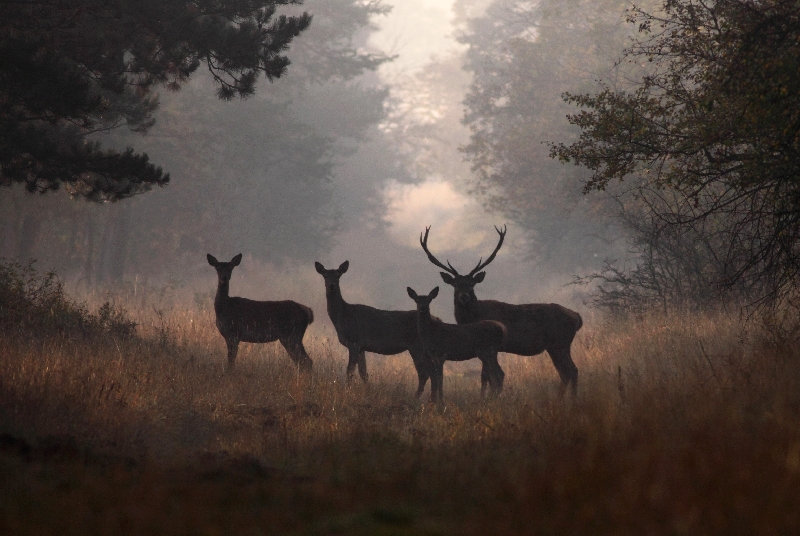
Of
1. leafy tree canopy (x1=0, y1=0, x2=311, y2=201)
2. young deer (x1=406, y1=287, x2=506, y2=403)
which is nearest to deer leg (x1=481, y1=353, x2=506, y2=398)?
young deer (x1=406, y1=287, x2=506, y2=403)

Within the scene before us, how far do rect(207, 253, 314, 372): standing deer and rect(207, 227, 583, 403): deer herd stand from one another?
0.02 meters

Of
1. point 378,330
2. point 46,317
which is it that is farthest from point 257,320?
point 46,317

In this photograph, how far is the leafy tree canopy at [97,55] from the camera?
10.9m

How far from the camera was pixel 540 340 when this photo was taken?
1293 cm

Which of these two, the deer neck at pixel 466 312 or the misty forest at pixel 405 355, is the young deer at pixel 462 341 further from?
the deer neck at pixel 466 312

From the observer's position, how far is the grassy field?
15.5 feet

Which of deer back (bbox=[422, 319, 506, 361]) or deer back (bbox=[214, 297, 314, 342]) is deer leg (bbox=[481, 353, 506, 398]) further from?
deer back (bbox=[214, 297, 314, 342])

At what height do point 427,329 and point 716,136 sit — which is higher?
point 716,136

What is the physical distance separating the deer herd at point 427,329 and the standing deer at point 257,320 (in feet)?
0.05

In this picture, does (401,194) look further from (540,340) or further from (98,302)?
(540,340)

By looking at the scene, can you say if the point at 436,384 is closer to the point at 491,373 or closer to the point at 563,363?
the point at 491,373

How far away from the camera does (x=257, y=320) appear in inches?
531

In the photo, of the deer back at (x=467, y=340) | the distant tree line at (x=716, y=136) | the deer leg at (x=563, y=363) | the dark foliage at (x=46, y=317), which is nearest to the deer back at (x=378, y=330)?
the deer back at (x=467, y=340)

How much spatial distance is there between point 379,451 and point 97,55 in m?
8.08
